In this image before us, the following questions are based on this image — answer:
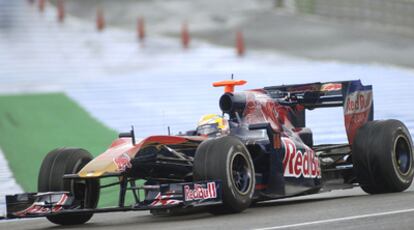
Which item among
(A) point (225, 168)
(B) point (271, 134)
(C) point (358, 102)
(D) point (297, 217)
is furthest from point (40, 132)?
(D) point (297, 217)

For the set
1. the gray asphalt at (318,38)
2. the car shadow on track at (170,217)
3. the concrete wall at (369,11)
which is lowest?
the car shadow on track at (170,217)

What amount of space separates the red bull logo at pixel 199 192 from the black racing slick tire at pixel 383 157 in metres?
2.52

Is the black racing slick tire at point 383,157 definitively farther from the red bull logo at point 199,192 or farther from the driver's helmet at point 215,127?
the red bull logo at point 199,192

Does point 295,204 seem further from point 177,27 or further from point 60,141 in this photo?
point 177,27

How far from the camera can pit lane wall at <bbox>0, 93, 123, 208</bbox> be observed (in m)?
18.1

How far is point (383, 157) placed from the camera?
41.8 ft

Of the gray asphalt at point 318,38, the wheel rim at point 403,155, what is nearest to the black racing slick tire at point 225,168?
the wheel rim at point 403,155

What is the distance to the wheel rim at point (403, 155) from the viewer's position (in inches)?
515

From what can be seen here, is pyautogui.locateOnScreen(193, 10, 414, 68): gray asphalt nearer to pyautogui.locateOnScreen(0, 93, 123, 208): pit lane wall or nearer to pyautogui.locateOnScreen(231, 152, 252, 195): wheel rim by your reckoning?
pyautogui.locateOnScreen(0, 93, 123, 208): pit lane wall

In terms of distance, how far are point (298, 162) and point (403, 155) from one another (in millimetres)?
1401

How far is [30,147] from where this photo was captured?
2078cm

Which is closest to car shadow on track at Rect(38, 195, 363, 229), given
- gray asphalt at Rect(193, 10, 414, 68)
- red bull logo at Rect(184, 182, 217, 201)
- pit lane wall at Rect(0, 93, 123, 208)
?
red bull logo at Rect(184, 182, 217, 201)

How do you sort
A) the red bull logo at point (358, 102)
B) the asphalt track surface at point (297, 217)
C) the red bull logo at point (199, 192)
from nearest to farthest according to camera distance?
the asphalt track surface at point (297, 217) < the red bull logo at point (199, 192) < the red bull logo at point (358, 102)

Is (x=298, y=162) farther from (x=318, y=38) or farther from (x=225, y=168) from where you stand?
(x=318, y=38)
